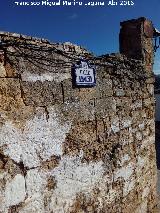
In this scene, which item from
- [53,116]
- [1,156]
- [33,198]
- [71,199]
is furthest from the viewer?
[71,199]

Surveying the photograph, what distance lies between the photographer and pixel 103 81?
3746 millimetres

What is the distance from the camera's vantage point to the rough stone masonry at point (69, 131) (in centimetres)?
268

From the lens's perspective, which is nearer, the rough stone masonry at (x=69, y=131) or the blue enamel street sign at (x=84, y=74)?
the rough stone masonry at (x=69, y=131)

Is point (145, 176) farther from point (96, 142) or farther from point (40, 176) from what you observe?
point (40, 176)

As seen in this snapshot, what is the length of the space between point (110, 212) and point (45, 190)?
1.24m

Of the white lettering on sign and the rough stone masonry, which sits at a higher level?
the white lettering on sign

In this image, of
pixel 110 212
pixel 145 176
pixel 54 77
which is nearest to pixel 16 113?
pixel 54 77

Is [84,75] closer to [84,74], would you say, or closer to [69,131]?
[84,74]

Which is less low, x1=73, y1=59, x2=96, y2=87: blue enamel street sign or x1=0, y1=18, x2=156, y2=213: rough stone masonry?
x1=73, y1=59, x2=96, y2=87: blue enamel street sign

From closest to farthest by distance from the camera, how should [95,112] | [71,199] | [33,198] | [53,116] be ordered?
[33,198] < [53,116] < [71,199] < [95,112]

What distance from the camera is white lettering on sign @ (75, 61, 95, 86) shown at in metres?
3.32

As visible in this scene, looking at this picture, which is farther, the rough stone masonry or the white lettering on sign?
the white lettering on sign

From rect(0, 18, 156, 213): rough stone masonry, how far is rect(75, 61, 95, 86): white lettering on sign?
0.08 meters

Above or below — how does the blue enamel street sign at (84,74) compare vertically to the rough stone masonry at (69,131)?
above
